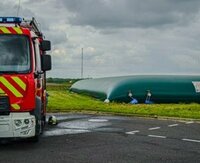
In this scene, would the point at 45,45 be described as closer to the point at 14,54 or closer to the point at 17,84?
the point at 14,54

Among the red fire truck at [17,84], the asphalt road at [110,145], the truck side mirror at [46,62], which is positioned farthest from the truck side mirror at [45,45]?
the asphalt road at [110,145]

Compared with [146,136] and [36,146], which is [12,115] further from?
[146,136]

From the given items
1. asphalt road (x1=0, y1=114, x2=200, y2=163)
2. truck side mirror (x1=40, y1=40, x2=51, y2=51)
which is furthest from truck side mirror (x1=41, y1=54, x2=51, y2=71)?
asphalt road (x1=0, y1=114, x2=200, y2=163)

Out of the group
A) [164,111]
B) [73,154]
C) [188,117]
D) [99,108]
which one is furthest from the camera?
[99,108]

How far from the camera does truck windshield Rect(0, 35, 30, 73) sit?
1048 centimetres

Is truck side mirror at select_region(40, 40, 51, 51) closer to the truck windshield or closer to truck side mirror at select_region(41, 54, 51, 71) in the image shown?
truck side mirror at select_region(41, 54, 51, 71)

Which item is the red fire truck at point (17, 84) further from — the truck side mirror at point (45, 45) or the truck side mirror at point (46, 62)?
the truck side mirror at point (45, 45)

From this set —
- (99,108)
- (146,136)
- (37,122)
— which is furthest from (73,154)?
(99,108)

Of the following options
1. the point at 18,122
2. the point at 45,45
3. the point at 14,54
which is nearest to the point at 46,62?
the point at 45,45

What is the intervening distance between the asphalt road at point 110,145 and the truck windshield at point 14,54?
1.84 meters

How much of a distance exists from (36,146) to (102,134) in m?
3.14

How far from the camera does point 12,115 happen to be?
10.4m

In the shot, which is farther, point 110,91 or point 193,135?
point 110,91

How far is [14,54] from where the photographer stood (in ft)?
34.6
